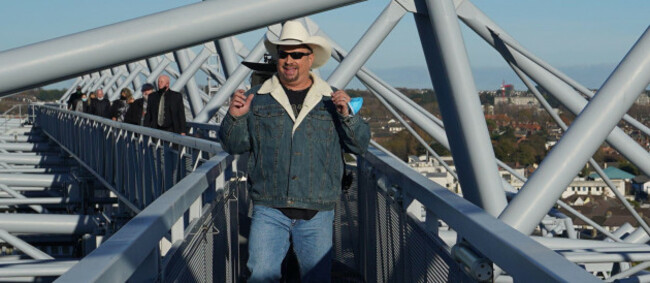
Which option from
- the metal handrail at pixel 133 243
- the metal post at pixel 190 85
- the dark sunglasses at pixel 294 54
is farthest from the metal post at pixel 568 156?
the metal post at pixel 190 85

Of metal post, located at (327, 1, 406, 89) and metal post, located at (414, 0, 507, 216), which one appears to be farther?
metal post, located at (327, 1, 406, 89)

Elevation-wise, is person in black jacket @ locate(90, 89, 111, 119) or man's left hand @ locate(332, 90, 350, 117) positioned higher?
man's left hand @ locate(332, 90, 350, 117)

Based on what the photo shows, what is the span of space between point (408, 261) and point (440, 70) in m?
4.12

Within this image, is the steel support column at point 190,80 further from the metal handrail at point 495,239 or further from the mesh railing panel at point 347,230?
the metal handrail at point 495,239

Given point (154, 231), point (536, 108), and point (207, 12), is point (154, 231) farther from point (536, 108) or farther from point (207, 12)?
point (536, 108)

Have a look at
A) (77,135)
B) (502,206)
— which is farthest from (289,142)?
(77,135)

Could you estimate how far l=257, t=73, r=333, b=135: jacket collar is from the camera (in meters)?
5.15

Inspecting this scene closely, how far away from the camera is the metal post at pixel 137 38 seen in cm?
525

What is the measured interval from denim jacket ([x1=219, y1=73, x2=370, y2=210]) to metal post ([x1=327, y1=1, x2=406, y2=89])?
5.61 m

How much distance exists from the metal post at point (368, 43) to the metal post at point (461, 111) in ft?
6.11

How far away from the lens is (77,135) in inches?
1045

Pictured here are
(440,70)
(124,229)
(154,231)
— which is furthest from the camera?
(440,70)

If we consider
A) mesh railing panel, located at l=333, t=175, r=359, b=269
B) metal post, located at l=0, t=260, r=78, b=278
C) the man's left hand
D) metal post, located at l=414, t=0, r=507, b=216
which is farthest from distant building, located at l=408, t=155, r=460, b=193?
the man's left hand

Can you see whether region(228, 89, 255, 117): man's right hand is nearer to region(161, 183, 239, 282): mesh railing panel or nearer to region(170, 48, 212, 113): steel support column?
region(161, 183, 239, 282): mesh railing panel
